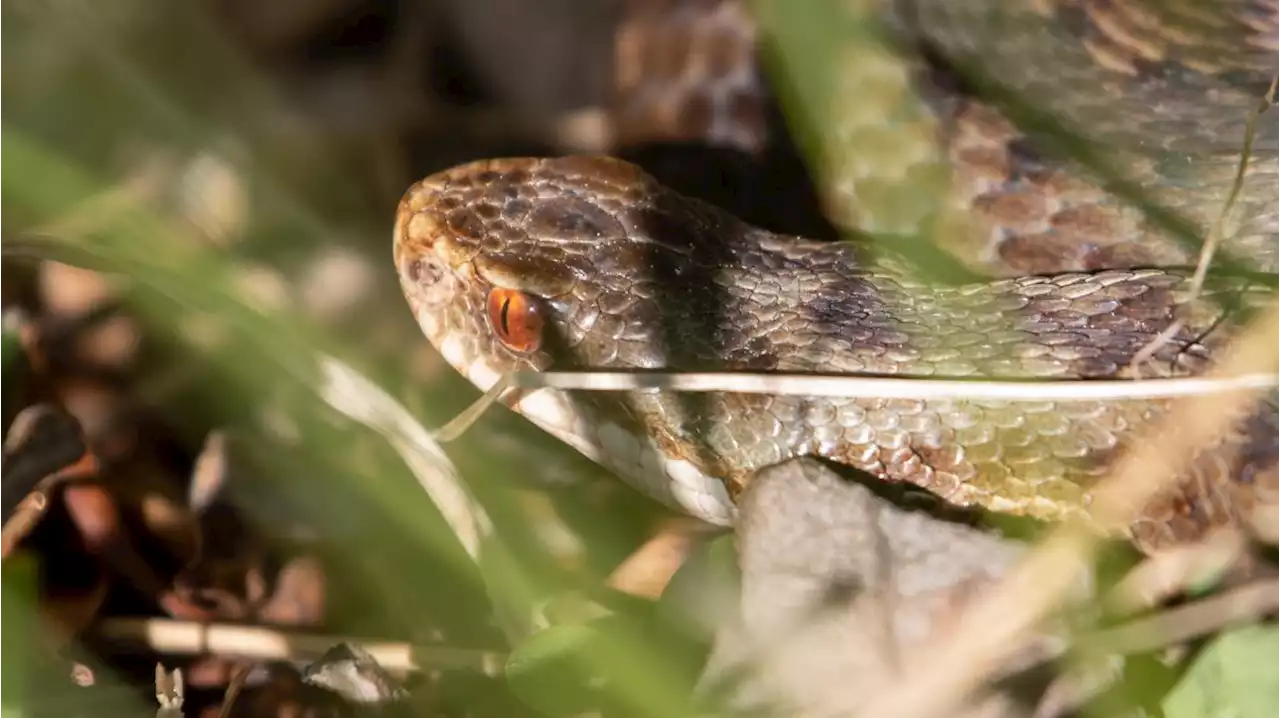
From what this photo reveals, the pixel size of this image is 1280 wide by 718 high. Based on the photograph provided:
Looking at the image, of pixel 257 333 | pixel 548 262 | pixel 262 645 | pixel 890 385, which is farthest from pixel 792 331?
pixel 262 645

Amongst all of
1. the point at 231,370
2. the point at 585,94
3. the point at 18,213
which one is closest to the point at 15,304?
the point at 18,213

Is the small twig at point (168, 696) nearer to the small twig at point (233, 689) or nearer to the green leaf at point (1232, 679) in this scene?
the small twig at point (233, 689)

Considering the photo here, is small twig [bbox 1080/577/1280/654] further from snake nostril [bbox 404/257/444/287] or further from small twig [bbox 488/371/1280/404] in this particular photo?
snake nostril [bbox 404/257/444/287]

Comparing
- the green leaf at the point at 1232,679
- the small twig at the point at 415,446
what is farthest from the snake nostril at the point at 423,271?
the green leaf at the point at 1232,679

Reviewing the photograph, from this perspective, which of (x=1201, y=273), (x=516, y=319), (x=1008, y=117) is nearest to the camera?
(x=1201, y=273)

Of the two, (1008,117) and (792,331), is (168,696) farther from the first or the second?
(1008,117)
